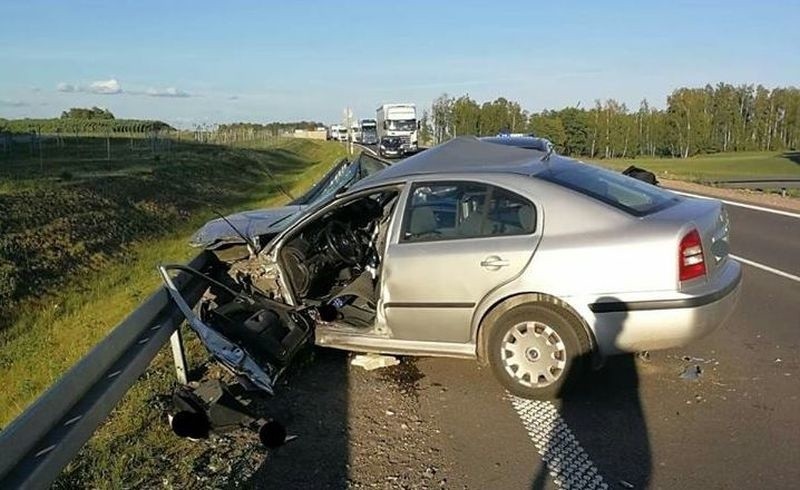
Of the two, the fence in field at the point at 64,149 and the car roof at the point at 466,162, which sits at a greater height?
the car roof at the point at 466,162

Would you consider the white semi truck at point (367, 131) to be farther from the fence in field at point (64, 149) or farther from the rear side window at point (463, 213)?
the rear side window at point (463, 213)

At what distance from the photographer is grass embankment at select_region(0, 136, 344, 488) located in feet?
14.6

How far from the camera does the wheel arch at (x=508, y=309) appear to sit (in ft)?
16.6

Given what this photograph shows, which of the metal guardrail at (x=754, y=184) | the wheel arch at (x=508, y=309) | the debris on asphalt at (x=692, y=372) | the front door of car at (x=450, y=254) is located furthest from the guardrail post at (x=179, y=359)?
the metal guardrail at (x=754, y=184)

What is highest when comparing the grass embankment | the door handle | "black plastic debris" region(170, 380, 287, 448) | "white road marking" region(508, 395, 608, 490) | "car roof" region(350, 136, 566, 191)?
"car roof" region(350, 136, 566, 191)

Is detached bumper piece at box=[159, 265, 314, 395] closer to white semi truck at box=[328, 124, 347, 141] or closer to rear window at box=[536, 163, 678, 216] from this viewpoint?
rear window at box=[536, 163, 678, 216]

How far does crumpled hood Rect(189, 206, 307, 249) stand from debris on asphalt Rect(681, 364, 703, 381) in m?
3.17

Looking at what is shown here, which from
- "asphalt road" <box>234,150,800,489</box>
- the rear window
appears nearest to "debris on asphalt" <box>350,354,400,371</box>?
"asphalt road" <box>234,150,800,489</box>

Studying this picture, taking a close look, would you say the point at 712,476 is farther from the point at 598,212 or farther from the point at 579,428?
the point at 598,212

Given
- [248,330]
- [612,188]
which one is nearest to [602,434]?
[612,188]

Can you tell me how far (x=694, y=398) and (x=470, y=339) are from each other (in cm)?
150

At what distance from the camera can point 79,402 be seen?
3.76 meters

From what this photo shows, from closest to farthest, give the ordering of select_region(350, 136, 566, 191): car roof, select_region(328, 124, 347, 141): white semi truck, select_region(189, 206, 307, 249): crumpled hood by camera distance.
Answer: select_region(350, 136, 566, 191): car roof < select_region(189, 206, 307, 249): crumpled hood < select_region(328, 124, 347, 141): white semi truck

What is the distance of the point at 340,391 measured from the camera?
5.50 metres
